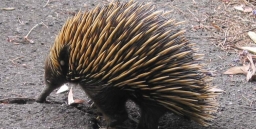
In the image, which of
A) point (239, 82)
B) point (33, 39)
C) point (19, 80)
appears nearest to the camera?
point (19, 80)

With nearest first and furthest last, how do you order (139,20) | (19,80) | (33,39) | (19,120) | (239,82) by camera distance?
(139,20)
(19,120)
(19,80)
(239,82)
(33,39)

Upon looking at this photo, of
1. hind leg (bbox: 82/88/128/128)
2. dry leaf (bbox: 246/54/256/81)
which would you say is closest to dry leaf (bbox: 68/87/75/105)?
hind leg (bbox: 82/88/128/128)

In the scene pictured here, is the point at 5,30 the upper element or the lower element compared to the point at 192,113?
upper

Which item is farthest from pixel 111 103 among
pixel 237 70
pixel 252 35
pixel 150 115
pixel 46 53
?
pixel 252 35

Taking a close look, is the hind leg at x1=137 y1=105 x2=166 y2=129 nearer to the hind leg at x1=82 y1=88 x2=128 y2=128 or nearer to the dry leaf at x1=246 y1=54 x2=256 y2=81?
the hind leg at x1=82 y1=88 x2=128 y2=128

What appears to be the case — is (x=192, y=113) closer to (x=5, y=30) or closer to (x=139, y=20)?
(x=139, y=20)

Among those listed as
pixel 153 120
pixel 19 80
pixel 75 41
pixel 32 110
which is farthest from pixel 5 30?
pixel 153 120

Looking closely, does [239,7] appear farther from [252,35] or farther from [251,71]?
[251,71]
